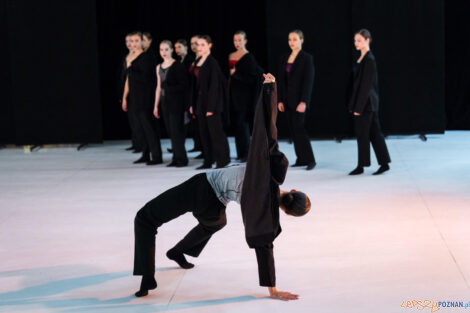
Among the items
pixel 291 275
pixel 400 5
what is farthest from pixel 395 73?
pixel 291 275

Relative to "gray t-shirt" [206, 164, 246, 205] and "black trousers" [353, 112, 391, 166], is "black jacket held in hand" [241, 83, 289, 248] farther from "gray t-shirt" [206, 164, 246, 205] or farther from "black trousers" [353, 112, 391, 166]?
"black trousers" [353, 112, 391, 166]

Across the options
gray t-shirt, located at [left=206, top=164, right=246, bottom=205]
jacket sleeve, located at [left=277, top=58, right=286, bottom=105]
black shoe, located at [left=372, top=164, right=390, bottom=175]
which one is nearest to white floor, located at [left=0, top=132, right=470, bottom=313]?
black shoe, located at [left=372, top=164, right=390, bottom=175]

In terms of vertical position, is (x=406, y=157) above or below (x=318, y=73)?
below

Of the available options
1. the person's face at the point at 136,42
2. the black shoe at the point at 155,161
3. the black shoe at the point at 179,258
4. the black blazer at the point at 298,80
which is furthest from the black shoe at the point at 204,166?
the black shoe at the point at 179,258

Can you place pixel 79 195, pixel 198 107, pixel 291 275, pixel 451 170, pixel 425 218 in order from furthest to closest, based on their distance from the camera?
pixel 198 107 < pixel 451 170 < pixel 79 195 < pixel 425 218 < pixel 291 275

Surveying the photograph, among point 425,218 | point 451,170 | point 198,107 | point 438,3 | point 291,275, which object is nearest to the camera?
point 291,275

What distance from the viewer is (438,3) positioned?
32.3ft

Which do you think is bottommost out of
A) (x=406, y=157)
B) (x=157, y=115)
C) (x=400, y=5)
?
(x=406, y=157)

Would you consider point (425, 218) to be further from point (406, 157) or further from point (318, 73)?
point (318, 73)

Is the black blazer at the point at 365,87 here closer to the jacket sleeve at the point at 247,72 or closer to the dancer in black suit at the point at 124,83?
the jacket sleeve at the point at 247,72

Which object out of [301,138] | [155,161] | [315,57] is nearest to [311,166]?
[301,138]

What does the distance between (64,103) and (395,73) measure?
440cm

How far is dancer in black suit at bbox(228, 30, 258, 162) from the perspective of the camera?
26.3 ft

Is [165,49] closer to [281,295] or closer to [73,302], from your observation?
[73,302]
